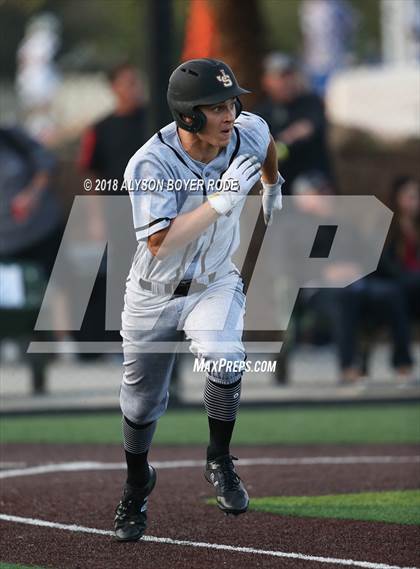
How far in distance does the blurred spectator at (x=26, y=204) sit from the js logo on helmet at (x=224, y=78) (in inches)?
296

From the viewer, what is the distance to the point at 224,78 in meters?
6.33

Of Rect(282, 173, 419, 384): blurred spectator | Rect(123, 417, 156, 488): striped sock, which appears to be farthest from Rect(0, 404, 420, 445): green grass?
Rect(123, 417, 156, 488): striped sock

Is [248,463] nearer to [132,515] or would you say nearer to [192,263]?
[132,515]

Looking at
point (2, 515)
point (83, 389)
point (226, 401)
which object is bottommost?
point (83, 389)

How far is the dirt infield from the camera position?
6.14m

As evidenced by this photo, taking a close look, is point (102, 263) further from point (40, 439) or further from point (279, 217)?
point (40, 439)

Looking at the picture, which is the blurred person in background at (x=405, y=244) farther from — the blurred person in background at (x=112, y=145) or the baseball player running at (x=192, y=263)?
the baseball player running at (x=192, y=263)

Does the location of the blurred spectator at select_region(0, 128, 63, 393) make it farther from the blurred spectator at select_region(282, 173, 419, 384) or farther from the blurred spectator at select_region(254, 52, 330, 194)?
the blurred spectator at select_region(282, 173, 419, 384)

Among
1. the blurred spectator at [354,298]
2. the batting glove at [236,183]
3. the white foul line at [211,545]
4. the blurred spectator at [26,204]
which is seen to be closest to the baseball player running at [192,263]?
the batting glove at [236,183]

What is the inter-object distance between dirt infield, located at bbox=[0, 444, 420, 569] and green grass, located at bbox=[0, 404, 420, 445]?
A: 0.56 meters

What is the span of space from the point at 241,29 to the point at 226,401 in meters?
11.3

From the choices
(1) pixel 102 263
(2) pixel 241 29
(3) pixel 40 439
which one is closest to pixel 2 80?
(2) pixel 241 29

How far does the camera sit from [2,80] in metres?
46.8

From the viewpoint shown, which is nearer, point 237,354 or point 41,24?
point 237,354
